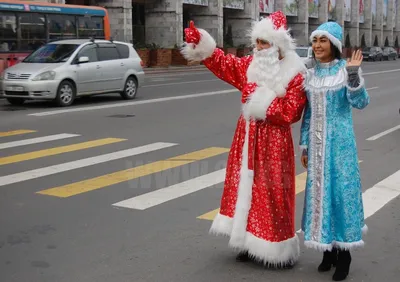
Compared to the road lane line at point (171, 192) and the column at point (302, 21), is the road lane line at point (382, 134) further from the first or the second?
the column at point (302, 21)

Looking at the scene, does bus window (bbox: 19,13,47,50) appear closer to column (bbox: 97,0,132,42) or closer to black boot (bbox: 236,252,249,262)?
column (bbox: 97,0,132,42)

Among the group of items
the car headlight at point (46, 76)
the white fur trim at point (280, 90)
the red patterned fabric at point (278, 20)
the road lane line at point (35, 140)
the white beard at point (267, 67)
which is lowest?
the road lane line at point (35, 140)

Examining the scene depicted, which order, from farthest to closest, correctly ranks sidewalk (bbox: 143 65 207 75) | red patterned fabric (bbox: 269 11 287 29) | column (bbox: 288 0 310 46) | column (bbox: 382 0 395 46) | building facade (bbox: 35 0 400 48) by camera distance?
column (bbox: 382 0 395 46) → column (bbox: 288 0 310 46) → building facade (bbox: 35 0 400 48) → sidewalk (bbox: 143 65 207 75) → red patterned fabric (bbox: 269 11 287 29)

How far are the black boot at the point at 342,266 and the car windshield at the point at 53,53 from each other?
41.3 ft

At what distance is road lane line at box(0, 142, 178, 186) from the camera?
767cm

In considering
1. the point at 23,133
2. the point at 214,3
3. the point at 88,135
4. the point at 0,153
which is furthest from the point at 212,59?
the point at 214,3

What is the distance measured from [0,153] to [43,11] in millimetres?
12611

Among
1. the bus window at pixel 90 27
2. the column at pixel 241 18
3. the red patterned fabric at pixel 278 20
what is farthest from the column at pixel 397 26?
the red patterned fabric at pixel 278 20

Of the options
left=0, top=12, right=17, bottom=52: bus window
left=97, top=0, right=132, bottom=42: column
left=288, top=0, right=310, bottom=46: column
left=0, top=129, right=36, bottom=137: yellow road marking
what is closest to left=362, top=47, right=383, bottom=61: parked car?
left=288, top=0, right=310, bottom=46: column

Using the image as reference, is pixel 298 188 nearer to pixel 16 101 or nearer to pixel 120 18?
pixel 16 101

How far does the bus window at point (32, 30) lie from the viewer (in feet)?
66.8

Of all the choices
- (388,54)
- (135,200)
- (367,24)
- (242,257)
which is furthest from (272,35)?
(367,24)

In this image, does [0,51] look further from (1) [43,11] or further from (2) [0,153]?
(2) [0,153]

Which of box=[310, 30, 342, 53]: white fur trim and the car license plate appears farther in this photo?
the car license plate
